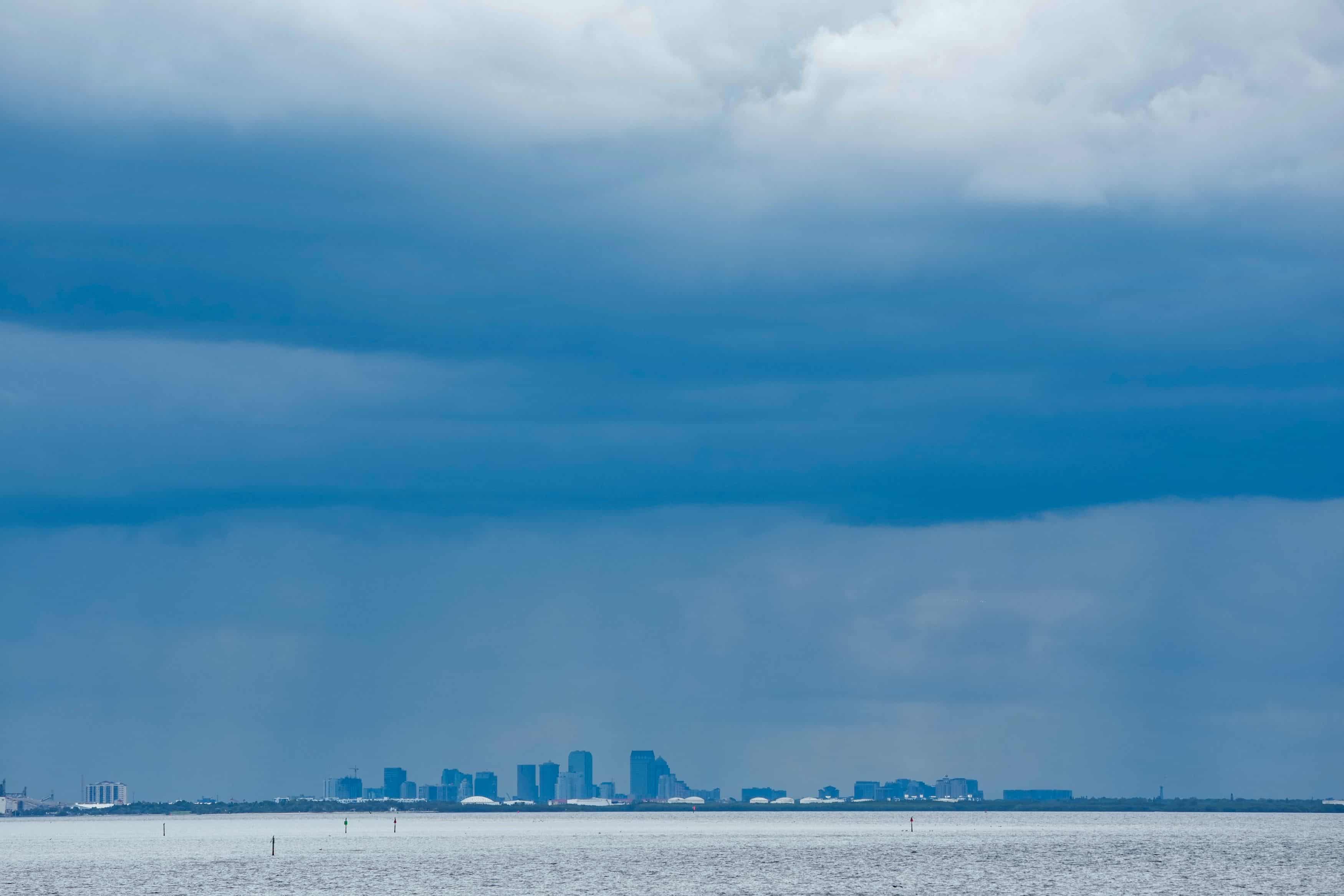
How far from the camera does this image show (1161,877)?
19562cm

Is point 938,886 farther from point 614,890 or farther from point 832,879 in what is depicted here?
point 614,890

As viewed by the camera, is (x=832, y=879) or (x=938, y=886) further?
(x=832, y=879)

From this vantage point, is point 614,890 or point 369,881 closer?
point 614,890

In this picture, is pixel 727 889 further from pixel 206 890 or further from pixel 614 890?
pixel 206 890

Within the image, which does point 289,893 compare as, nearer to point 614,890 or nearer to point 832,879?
point 614,890

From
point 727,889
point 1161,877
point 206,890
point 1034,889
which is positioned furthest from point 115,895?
point 1161,877

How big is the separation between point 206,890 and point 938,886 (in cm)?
7782

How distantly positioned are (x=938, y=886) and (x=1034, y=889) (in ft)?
37.0

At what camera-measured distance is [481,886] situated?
18250cm

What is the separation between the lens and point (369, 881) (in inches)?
7638

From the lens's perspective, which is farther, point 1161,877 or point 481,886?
point 1161,877

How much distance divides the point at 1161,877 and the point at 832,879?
38.2 metres

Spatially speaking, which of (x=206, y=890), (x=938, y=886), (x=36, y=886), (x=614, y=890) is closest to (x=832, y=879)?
(x=938, y=886)

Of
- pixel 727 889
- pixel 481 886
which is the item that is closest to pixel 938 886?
pixel 727 889
